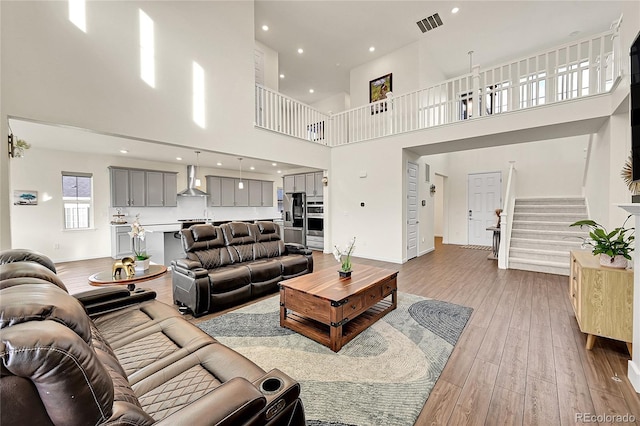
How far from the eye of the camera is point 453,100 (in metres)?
5.32

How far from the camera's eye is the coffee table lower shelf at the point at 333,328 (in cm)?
233

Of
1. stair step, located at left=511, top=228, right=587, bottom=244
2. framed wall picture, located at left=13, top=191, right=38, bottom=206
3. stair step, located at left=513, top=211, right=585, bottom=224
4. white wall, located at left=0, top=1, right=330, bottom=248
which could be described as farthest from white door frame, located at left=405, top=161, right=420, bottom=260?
framed wall picture, located at left=13, top=191, right=38, bottom=206

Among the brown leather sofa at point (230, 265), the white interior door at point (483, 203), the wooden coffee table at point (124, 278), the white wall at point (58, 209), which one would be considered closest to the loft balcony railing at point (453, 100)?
the white interior door at point (483, 203)

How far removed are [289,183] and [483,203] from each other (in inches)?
237

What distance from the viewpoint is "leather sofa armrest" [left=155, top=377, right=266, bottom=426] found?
2.76 ft

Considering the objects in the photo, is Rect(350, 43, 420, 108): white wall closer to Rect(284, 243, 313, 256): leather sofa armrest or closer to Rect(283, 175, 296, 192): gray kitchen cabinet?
Rect(283, 175, 296, 192): gray kitchen cabinet

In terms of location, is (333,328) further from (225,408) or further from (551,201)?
(551,201)

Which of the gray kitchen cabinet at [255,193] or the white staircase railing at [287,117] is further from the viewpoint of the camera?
the gray kitchen cabinet at [255,193]

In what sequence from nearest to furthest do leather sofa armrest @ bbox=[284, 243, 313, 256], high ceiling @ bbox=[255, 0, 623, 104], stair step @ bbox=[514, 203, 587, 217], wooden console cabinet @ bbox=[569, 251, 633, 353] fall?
wooden console cabinet @ bbox=[569, 251, 633, 353] < leather sofa armrest @ bbox=[284, 243, 313, 256] < high ceiling @ bbox=[255, 0, 623, 104] < stair step @ bbox=[514, 203, 587, 217]

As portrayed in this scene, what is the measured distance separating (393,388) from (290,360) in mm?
848

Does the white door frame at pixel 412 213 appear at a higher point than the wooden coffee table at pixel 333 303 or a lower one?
higher

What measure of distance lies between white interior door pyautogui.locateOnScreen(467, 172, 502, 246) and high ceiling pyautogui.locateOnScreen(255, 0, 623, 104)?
340 cm

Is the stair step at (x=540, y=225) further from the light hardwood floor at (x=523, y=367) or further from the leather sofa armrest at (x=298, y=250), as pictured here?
the leather sofa armrest at (x=298, y=250)

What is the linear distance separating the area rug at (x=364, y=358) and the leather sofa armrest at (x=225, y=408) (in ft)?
2.80
